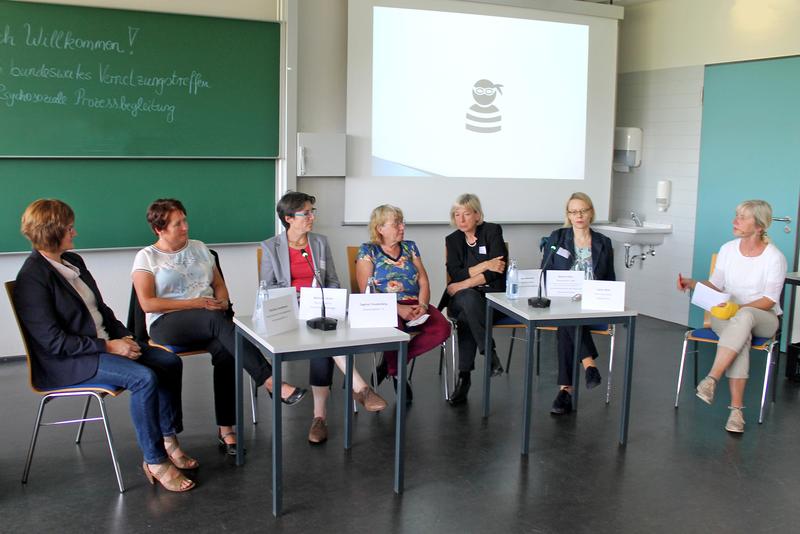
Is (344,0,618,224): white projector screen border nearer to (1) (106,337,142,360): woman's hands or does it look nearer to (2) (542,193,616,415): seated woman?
(2) (542,193,616,415): seated woman

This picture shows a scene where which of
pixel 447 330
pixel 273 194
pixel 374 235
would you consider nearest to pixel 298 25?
pixel 273 194

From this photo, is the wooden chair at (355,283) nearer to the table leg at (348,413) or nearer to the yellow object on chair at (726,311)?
the table leg at (348,413)

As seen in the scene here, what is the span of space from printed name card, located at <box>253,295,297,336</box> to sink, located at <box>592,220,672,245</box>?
396 cm

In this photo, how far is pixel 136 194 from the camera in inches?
197

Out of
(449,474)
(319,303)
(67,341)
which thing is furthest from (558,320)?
(67,341)

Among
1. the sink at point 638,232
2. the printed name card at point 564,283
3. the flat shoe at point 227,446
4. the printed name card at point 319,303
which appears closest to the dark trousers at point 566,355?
the printed name card at point 564,283

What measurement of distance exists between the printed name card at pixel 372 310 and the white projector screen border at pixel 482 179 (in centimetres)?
252

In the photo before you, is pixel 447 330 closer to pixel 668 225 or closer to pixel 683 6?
pixel 668 225

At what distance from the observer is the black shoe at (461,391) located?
14.0 ft

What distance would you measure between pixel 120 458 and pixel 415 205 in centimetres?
317

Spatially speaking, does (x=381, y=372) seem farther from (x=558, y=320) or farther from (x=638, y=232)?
(x=638, y=232)

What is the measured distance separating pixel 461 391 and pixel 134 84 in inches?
108

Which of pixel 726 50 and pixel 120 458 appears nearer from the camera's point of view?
pixel 120 458

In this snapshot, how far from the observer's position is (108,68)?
15.7 ft
